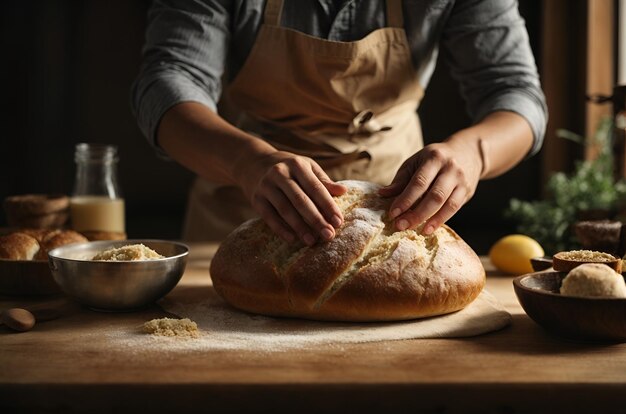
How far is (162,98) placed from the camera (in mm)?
1697

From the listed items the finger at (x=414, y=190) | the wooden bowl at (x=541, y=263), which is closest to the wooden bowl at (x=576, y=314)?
the finger at (x=414, y=190)

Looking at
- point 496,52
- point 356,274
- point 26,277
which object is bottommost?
point 26,277

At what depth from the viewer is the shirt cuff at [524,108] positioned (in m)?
1.79

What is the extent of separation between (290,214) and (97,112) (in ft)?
8.64

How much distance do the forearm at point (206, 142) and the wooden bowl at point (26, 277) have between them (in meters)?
0.41

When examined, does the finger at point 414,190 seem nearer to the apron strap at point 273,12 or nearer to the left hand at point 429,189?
the left hand at point 429,189

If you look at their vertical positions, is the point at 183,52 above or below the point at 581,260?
above

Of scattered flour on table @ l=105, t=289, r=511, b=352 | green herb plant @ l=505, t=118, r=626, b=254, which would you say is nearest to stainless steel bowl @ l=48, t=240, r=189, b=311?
scattered flour on table @ l=105, t=289, r=511, b=352

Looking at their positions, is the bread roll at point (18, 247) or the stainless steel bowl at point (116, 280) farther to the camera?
the bread roll at point (18, 247)

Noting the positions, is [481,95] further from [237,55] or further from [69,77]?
[69,77]

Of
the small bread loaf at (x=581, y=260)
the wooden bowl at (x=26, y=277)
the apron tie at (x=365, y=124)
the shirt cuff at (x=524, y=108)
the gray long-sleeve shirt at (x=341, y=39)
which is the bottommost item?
the wooden bowl at (x=26, y=277)

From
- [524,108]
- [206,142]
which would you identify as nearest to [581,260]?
[524,108]

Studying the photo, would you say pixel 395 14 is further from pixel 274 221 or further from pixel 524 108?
pixel 274 221

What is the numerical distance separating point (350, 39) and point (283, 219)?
2.44 feet
